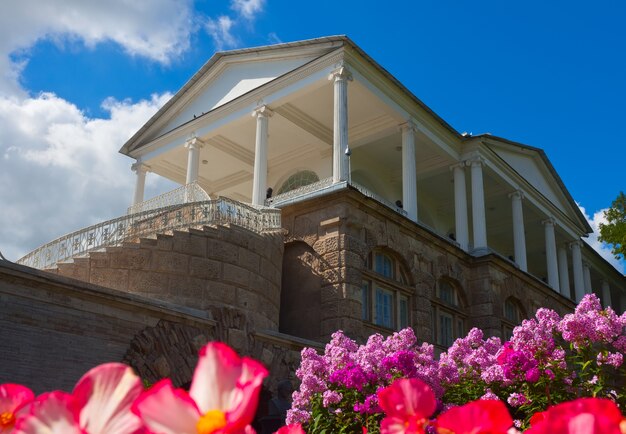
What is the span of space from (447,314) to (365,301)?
4763mm

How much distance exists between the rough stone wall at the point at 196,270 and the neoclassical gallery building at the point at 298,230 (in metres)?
0.03

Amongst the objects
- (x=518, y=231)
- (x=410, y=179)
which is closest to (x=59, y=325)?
(x=410, y=179)

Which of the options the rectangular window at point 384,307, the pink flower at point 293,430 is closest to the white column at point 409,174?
the rectangular window at point 384,307

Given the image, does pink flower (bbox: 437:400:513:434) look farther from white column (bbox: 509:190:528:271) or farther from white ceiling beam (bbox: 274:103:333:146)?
white column (bbox: 509:190:528:271)

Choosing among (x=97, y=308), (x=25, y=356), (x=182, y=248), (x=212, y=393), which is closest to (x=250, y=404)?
(x=212, y=393)

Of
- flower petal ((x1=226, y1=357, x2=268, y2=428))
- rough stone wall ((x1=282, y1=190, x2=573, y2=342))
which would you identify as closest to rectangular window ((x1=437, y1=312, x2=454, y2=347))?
rough stone wall ((x1=282, y1=190, x2=573, y2=342))

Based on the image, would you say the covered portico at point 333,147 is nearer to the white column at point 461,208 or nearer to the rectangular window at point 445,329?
the white column at point 461,208

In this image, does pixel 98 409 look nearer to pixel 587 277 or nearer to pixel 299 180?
pixel 299 180

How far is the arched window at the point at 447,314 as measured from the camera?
2355 centimetres

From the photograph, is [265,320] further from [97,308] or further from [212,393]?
[212,393]

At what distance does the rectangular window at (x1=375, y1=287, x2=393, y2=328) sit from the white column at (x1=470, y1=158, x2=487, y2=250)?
6416 millimetres

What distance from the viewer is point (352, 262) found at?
19.7 meters

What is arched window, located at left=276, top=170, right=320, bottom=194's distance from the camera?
91.4 ft

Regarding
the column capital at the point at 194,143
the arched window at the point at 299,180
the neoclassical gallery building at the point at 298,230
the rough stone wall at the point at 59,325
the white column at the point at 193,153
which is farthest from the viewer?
the arched window at the point at 299,180
